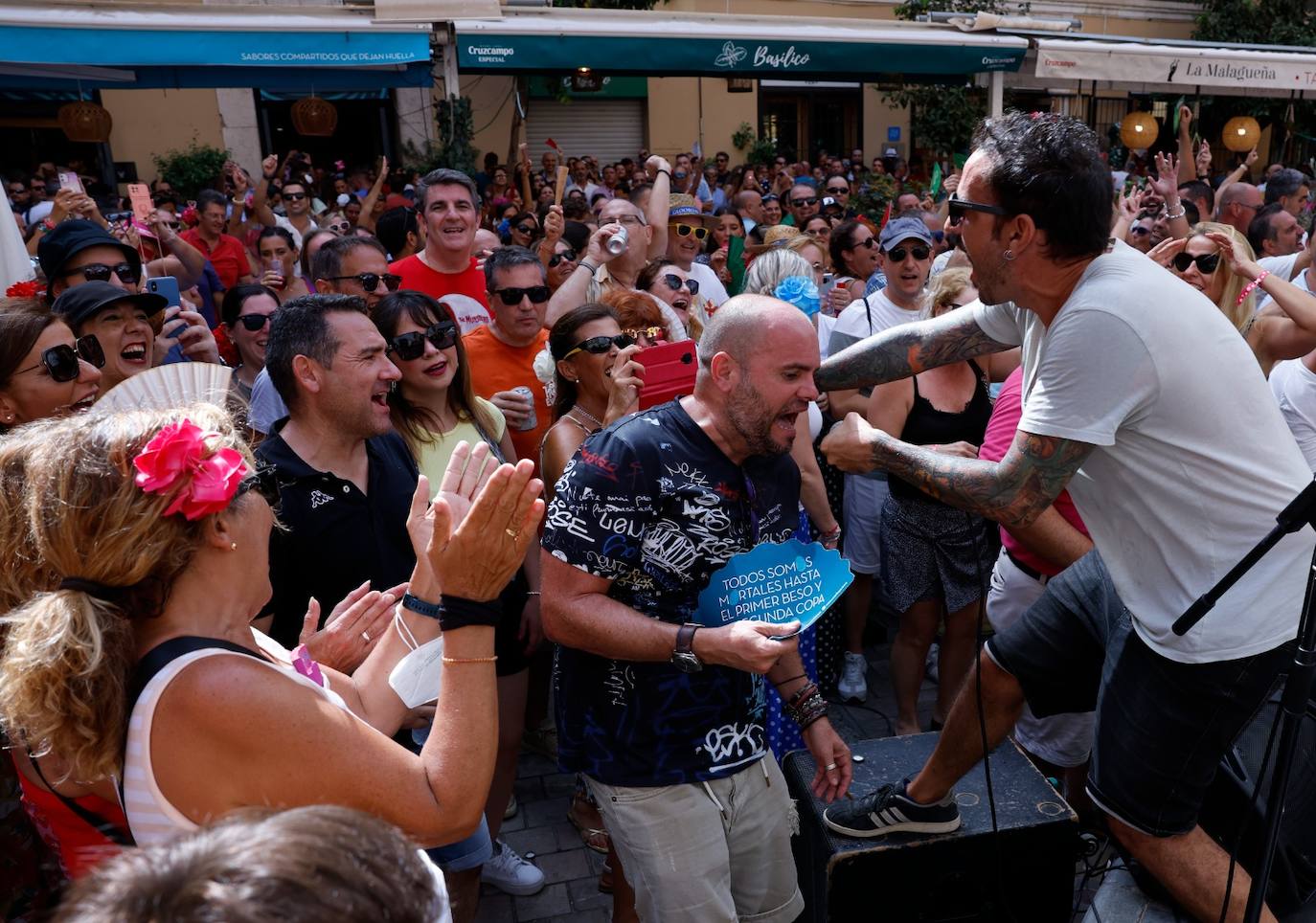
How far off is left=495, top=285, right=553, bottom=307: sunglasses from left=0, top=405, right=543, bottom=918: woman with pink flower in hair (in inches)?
102

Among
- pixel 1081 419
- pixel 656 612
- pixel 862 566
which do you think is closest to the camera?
pixel 1081 419

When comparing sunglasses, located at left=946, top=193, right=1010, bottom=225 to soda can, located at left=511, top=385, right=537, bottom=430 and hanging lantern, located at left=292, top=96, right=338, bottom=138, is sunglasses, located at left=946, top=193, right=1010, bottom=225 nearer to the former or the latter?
soda can, located at left=511, top=385, right=537, bottom=430

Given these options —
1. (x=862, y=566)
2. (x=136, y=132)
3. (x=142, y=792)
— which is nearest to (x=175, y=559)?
(x=142, y=792)

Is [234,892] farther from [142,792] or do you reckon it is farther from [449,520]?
[449,520]

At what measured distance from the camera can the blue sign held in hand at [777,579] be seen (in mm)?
2332

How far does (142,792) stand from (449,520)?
627mm

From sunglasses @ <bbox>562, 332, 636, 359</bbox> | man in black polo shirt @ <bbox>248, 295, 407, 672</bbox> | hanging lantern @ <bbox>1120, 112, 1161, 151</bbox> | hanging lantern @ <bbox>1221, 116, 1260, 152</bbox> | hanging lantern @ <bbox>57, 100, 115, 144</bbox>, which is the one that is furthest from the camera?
hanging lantern @ <bbox>1221, 116, 1260, 152</bbox>

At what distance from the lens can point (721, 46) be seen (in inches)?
376

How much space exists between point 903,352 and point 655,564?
1.09 m

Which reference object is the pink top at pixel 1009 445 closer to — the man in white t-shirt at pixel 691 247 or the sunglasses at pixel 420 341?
the sunglasses at pixel 420 341

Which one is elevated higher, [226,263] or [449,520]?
[449,520]

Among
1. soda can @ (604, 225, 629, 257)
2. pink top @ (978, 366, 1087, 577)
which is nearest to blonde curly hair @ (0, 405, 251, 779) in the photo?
pink top @ (978, 366, 1087, 577)

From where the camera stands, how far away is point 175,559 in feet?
5.18

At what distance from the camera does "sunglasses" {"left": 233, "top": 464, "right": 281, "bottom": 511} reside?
5.56 feet
